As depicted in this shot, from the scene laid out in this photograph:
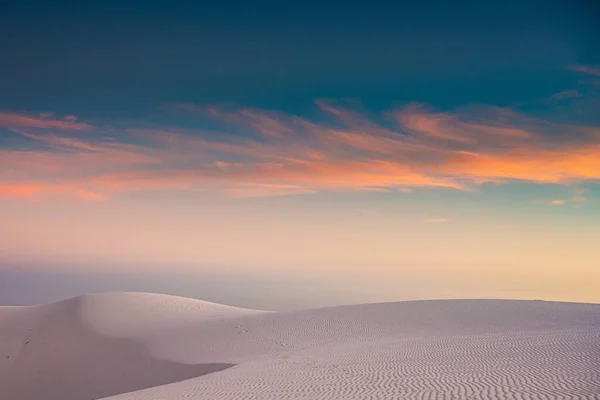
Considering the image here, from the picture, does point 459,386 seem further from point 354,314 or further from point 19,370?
point 19,370

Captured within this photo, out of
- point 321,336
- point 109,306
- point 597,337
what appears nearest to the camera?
point 597,337

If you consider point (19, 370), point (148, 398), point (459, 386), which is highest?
point (459, 386)

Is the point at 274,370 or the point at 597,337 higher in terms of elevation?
the point at 597,337

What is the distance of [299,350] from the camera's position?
21.2 metres

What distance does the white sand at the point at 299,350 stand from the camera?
40.7ft

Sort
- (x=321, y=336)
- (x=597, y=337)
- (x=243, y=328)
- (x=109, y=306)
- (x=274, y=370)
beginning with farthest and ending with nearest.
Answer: (x=109, y=306) < (x=243, y=328) < (x=321, y=336) < (x=597, y=337) < (x=274, y=370)

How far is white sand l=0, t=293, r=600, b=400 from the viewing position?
488 inches

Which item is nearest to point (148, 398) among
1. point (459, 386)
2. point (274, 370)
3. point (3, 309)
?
point (274, 370)

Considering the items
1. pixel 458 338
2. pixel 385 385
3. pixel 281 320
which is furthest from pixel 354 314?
pixel 385 385

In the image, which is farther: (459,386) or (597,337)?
(597,337)

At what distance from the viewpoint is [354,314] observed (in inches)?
1198

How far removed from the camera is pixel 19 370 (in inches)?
1008

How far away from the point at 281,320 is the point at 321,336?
5.17 metres

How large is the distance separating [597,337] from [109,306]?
3102 cm
